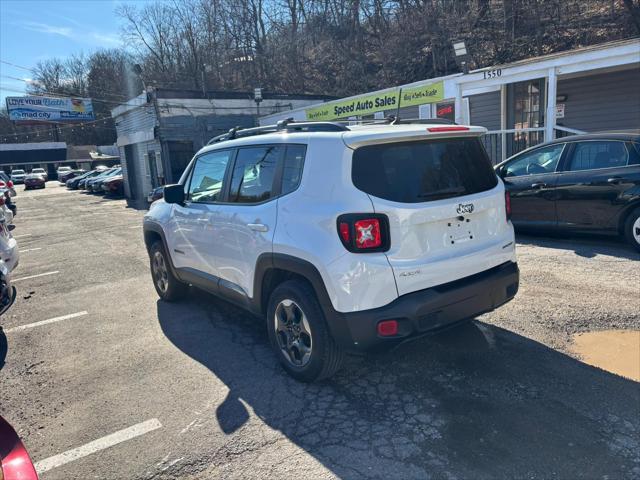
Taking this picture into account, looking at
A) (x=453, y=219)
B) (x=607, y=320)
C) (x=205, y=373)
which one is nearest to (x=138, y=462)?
(x=205, y=373)

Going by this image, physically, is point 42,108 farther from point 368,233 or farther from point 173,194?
point 368,233

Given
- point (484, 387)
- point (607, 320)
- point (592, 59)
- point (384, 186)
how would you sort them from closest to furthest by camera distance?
point (384, 186), point (484, 387), point (607, 320), point (592, 59)

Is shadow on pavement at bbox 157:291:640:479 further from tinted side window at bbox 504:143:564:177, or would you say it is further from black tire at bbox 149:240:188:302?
tinted side window at bbox 504:143:564:177

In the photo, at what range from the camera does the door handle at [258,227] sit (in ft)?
11.8

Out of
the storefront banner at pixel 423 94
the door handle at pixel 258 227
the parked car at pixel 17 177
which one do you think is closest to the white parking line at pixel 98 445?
the door handle at pixel 258 227

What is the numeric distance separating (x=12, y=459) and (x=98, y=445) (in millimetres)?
1245

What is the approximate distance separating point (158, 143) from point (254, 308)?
19405 mm

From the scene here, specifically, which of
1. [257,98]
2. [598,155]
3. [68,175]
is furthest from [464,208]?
[68,175]

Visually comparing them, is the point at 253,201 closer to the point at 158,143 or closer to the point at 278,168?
the point at 278,168

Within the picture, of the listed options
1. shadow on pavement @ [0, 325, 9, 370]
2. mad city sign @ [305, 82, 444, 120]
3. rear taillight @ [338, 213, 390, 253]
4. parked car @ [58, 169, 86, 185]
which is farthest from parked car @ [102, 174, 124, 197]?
rear taillight @ [338, 213, 390, 253]

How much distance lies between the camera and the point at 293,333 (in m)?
3.56

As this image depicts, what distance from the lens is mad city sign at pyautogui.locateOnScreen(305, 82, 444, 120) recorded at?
13133mm

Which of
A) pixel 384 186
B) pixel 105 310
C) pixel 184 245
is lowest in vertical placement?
pixel 105 310

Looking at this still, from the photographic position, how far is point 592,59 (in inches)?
374
